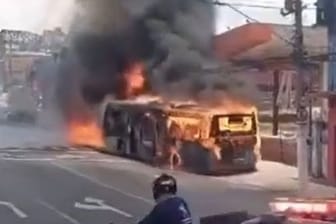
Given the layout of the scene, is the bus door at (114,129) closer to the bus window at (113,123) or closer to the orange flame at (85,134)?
the bus window at (113,123)

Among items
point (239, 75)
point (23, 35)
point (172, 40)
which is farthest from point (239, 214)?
point (23, 35)

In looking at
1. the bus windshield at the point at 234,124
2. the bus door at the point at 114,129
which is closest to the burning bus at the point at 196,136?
the bus windshield at the point at 234,124

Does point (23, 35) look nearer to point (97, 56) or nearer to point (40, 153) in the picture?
point (97, 56)

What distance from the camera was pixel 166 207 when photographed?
22.4 feet

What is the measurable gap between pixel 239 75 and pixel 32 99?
23.3 meters

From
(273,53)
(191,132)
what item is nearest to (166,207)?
(191,132)

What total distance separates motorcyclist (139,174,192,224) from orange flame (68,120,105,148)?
3074cm

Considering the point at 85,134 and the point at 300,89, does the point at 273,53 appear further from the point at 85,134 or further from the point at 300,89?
the point at 300,89

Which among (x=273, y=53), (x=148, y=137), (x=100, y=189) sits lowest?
(x=100, y=189)

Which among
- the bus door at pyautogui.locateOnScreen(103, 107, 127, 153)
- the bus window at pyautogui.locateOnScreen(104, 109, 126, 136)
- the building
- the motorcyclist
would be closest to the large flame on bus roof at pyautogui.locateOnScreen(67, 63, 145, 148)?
the bus door at pyautogui.locateOnScreen(103, 107, 127, 153)

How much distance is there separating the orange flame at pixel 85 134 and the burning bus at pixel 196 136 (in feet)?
20.7

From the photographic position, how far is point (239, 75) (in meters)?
36.0

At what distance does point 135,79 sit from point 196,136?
12271mm

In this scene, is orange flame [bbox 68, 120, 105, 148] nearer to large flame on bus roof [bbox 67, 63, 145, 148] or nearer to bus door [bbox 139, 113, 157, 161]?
large flame on bus roof [bbox 67, 63, 145, 148]
